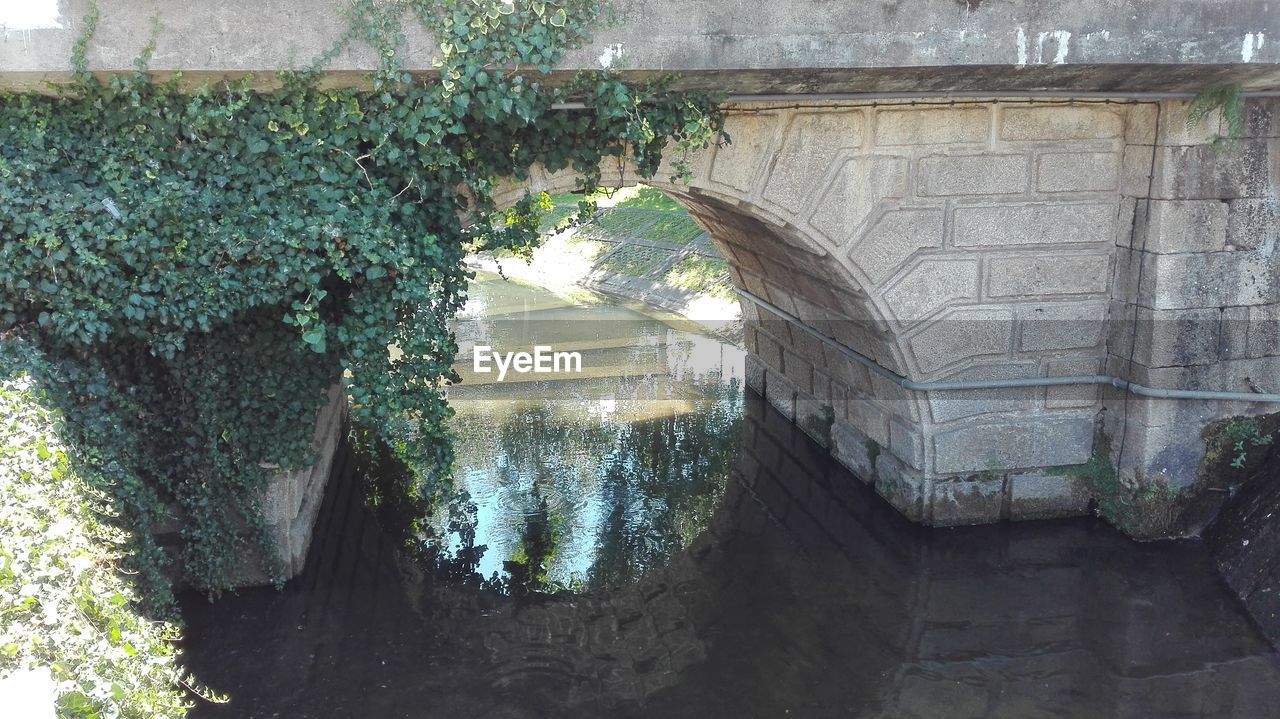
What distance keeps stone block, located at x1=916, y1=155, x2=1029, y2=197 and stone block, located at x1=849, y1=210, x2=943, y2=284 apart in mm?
166

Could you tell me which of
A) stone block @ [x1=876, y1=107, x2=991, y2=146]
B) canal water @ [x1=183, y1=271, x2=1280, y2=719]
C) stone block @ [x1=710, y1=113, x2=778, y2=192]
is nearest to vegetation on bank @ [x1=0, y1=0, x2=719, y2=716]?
stone block @ [x1=710, y1=113, x2=778, y2=192]

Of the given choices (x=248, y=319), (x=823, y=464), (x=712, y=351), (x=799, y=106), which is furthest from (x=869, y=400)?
(x=712, y=351)

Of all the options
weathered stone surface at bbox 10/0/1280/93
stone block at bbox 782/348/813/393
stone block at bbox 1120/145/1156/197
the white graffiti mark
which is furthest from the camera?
stone block at bbox 782/348/813/393

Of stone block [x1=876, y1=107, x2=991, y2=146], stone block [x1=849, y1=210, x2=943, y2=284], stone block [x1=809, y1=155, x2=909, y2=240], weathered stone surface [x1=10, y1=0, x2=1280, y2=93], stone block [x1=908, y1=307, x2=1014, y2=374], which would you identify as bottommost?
stone block [x1=908, y1=307, x2=1014, y2=374]

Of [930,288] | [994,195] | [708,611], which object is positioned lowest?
[708,611]

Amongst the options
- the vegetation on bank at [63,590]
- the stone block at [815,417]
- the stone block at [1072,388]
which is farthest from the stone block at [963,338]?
the vegetation on bank at [63,590]

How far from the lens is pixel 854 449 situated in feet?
27.1

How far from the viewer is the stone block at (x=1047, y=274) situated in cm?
668

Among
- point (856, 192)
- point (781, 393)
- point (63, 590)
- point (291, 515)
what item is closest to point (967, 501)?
point (856, 192)

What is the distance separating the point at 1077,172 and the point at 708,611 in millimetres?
3581

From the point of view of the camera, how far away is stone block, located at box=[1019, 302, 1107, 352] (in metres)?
6.83

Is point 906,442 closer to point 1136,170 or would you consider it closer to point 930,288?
point 930,288

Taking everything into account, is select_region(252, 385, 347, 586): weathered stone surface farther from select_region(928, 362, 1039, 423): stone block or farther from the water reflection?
select_region(928, 362, 1039, 423): stone block

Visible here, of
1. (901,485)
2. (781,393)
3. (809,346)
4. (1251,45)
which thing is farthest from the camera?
(781,393)
